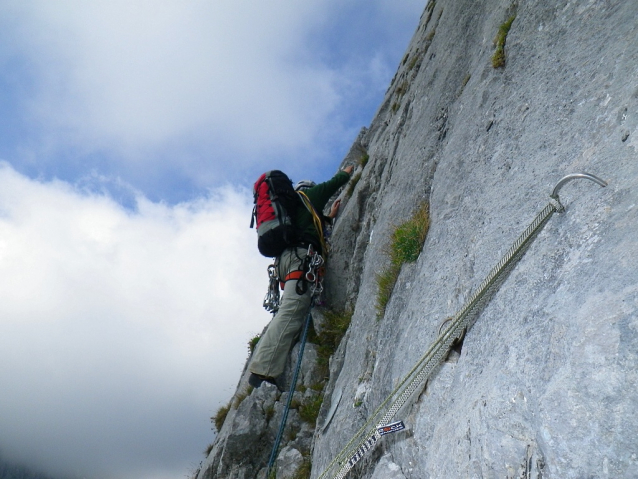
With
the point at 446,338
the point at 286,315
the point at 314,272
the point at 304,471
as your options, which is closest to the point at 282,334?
the point at 286,315

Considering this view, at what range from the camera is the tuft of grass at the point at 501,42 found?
6.63 meters

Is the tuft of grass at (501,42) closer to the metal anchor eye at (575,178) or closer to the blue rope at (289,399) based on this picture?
the metal anchor eye at (575,178)

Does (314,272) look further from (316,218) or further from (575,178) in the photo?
(575,178)

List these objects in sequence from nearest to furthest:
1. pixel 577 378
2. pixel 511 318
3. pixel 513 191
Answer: pixel 577 378 → pixel 511 318 → pixel 513 191

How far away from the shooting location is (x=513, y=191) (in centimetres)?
496

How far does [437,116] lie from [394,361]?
4.26m

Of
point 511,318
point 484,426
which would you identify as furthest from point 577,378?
point 511,318

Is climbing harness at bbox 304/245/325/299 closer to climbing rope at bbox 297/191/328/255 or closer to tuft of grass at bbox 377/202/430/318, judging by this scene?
climbing rope at bbox 297/191/328/255

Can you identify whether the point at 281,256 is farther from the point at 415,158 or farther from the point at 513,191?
the point at 513,191

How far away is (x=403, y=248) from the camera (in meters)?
6.75

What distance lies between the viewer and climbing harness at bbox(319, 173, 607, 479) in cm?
411

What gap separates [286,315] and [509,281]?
6.44 meters

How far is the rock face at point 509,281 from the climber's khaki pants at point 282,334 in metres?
0.68

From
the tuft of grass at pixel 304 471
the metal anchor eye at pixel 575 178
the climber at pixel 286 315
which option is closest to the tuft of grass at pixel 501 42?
the metal anchor eye at pixel 575 178
